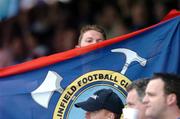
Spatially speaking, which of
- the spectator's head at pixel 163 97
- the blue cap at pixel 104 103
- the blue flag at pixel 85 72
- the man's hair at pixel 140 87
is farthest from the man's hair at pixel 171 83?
the blue flag at pixel 85 72

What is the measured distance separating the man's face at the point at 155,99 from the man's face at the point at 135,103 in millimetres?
236

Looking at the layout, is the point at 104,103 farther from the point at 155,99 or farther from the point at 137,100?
the point at 155,99

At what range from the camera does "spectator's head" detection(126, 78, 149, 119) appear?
26.8 feet

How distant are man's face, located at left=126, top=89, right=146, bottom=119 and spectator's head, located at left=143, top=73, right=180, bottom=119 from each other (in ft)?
0.78

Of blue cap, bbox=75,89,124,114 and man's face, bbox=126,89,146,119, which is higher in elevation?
blue cap, bbox=75,89,124,114

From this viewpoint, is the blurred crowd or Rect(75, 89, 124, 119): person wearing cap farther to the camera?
the blurred crowd

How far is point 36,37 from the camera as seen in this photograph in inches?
530

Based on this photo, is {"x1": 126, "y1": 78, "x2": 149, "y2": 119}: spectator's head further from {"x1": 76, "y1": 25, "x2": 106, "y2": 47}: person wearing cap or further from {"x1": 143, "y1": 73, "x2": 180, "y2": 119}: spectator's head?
{"x1": 76, "y1": 25, "x2": 106, "y2": 47}: person wearing cap

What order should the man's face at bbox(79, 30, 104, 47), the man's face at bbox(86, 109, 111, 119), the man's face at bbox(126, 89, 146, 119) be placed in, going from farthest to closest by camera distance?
the man's face at bbox(79, 30, 104, 47), the man's face at bbox(86, 109, 111, 119), the man's face at bbox(126, 89, 146, 119)

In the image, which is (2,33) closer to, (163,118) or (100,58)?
(100,58)

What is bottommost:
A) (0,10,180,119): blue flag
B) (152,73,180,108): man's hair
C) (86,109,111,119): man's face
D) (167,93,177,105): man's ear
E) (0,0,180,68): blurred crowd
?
(167,93,177,105): man's ear

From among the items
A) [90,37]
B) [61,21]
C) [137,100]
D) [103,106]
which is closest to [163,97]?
[137,100]

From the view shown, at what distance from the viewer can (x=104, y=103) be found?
8.49 meters

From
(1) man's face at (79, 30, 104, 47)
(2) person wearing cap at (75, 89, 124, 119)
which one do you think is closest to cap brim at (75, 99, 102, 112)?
(2) person wearing cap at (75, 89, 124, 119)
